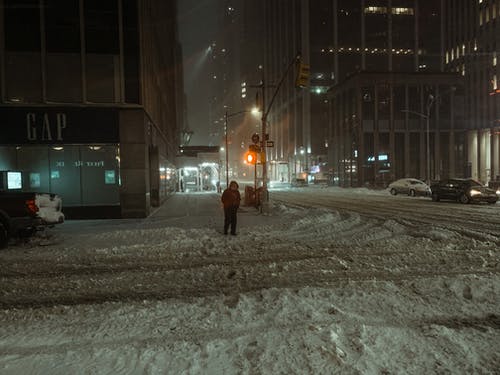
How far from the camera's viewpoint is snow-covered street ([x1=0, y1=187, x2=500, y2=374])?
4.18m

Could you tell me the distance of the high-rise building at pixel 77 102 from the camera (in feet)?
56.4

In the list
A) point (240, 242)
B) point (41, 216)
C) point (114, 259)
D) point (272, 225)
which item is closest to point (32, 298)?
point (114, 259)

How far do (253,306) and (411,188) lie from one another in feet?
104

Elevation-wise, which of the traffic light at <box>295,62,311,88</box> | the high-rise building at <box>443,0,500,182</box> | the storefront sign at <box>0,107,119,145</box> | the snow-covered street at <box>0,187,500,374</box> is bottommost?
the snow-covered street at <box>0,187,500,374</box>

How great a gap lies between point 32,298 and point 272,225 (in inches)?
369

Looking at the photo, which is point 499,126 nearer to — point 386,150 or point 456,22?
point 386,150

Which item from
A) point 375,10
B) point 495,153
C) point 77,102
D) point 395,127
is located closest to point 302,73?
point 77,102

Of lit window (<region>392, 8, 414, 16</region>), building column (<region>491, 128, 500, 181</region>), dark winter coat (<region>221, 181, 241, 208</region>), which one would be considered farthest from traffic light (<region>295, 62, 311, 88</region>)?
lit window (<region>392, 8, 414, 16</region>)

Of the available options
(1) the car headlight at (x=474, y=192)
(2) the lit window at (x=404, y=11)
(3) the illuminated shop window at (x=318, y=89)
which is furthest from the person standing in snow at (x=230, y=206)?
(2) the lit window at (x=404, y=11)

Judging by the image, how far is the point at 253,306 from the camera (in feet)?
19.1

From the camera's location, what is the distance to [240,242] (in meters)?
11.4

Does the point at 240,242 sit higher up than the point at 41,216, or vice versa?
the point at 41,216

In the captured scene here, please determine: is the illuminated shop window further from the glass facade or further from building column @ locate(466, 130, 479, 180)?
the glass facade

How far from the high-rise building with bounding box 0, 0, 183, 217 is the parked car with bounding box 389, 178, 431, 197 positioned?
2418 centimetres
